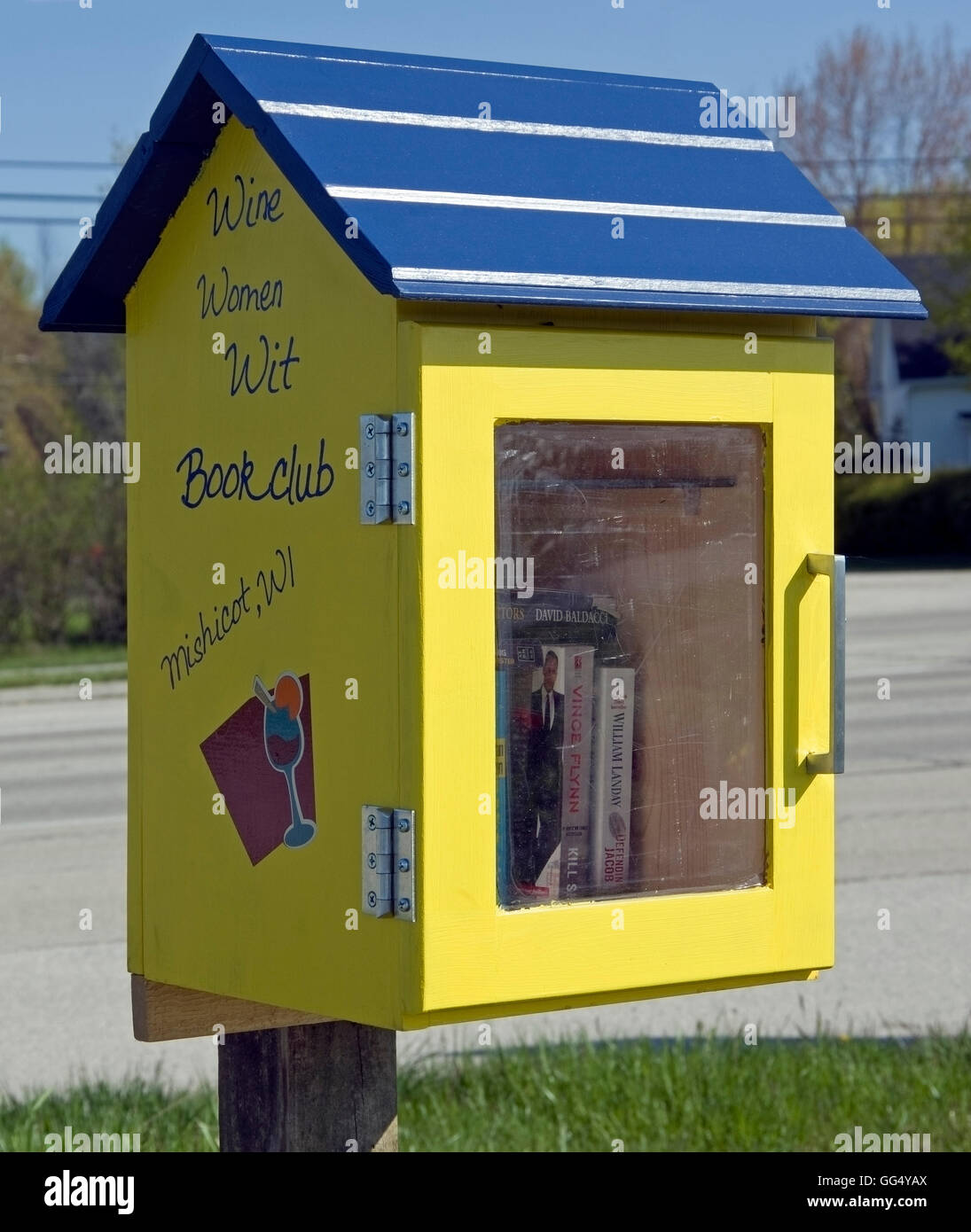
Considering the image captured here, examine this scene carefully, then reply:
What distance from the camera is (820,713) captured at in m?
1.90

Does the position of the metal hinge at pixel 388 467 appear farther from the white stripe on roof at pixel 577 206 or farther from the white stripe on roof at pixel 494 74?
the white stripe on roof at pixel 494 74

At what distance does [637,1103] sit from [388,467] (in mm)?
2469

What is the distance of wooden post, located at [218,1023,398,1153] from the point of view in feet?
6.85

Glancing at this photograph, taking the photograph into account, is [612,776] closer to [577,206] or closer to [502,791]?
[502,791]

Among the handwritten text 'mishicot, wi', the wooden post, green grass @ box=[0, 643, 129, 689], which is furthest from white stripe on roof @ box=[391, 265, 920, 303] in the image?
green grass @ box=[0, 643, 129, 689]

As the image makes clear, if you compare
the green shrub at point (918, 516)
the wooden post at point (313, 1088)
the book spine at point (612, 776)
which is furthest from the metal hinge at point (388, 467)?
the green shrub at point (918, 516)

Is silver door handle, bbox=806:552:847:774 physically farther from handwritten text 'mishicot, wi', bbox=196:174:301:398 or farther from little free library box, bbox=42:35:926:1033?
handwritten text 'mishicot, wi', bbox=196:174:301:398

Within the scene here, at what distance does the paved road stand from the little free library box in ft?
8.80

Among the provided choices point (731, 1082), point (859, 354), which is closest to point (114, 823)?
point (731, 1082)

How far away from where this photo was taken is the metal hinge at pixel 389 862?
167cm

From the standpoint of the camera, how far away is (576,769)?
1.86 m

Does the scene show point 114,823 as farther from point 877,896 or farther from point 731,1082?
point 731,1082

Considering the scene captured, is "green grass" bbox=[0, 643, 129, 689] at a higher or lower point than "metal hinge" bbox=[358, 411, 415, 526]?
higher

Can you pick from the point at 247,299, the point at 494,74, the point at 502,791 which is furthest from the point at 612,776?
the point at 494,74
